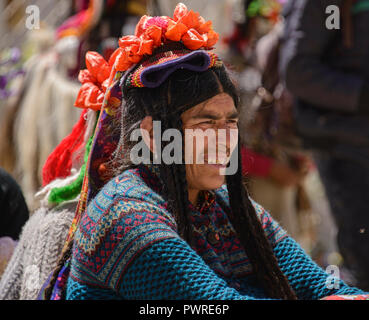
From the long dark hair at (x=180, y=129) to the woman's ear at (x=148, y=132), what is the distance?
13mm

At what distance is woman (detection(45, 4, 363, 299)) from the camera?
1.78 metres

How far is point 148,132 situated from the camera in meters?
2.00

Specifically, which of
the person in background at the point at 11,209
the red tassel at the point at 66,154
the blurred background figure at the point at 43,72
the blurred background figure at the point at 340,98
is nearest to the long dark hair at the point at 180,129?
the red tassel at the point at 66,154

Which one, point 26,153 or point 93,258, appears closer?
point 93,258

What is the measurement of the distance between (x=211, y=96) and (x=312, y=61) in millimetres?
1682

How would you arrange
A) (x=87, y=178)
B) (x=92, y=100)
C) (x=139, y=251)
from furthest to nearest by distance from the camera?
1. (x=92, y=100)
2. (x=87, y=178)
3. (x=139, y=251)

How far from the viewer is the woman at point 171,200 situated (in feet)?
5.85

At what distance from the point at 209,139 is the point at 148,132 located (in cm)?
17

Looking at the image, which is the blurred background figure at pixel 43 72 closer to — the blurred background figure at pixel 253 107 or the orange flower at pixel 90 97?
the blurred background figure at pixel 253 107

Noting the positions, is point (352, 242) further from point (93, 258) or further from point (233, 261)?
point (93, 258)

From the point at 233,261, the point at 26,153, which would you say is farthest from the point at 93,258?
the point at 26,153

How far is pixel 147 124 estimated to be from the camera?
199 centimetres

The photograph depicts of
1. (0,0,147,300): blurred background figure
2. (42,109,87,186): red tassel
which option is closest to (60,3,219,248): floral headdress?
(42,109,87,186): red tassel

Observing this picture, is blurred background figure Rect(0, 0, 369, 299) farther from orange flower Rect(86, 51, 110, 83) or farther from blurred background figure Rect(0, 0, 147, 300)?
orange flower Rect(86, 51, 110, 83)
